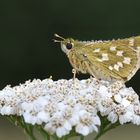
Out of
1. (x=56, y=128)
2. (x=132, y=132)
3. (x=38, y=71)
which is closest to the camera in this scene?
(x=56, y=128)

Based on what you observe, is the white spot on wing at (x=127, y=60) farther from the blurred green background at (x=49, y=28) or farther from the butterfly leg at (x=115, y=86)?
the blurred green background at (x=49, y=28)

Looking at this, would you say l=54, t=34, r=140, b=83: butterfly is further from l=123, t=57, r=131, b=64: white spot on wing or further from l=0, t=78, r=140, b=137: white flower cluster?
l=0, t=78, r=140, b=137: white flower cluster

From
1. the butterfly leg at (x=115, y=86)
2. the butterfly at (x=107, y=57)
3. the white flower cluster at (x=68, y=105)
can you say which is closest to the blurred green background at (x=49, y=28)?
the butterfly at (x=107, y=57)

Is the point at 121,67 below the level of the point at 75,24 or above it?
below

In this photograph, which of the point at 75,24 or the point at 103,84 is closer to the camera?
the point at 103,84

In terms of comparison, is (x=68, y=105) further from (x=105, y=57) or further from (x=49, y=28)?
(x=49, y=28)

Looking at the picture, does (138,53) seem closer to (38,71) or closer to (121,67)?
(121,67)

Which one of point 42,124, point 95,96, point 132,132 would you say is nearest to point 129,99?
point 95,96
